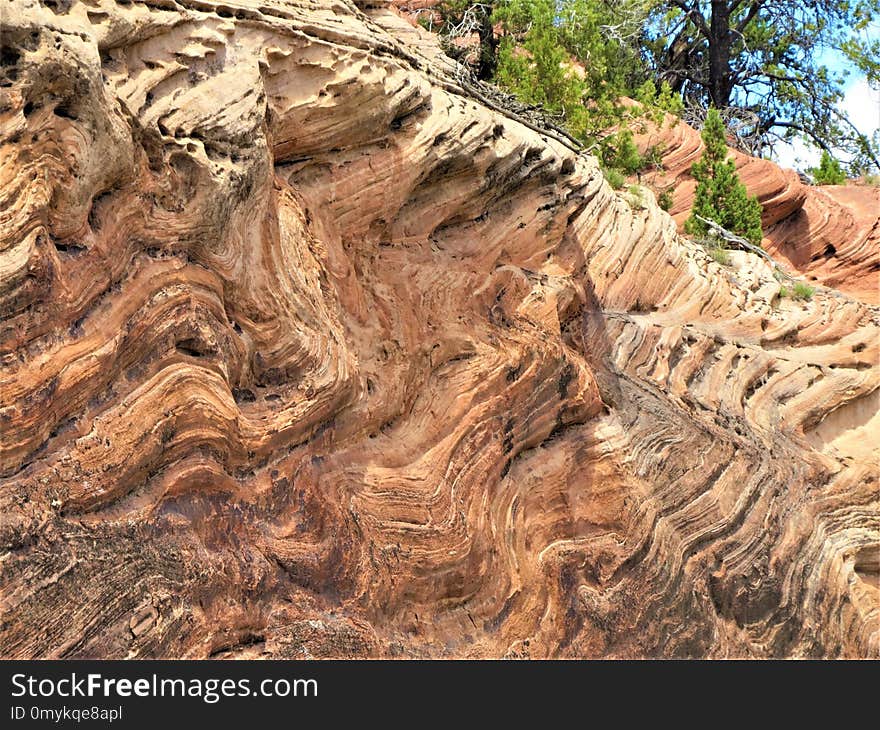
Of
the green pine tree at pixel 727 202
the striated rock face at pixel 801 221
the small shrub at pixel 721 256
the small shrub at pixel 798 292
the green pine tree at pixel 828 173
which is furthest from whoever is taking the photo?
the green pine tree at pixel 828 173

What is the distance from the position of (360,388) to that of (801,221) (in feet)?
50.4

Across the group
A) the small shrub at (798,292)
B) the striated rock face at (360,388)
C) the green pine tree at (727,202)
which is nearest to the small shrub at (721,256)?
the small shrub at (798,292)

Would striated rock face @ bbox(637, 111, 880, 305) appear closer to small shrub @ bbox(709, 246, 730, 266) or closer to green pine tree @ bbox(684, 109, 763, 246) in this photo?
green pine tree @ bbox(684, 109, 763, 246)

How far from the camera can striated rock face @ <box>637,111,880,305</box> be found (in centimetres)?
1928

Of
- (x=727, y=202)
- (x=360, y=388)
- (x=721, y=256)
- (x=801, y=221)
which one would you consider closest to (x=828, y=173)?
(x=801, y=221)

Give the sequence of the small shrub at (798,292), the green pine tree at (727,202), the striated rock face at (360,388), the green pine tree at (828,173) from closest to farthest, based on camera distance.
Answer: the striated rock face at (360,388) < the small shrub at (798,292) < the green pine tree at (727,202) < the green pine tree at (828,173)

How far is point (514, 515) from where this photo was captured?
827 centimetres

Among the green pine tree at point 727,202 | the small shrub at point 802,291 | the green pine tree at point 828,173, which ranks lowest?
the green pine tree at point 828,173

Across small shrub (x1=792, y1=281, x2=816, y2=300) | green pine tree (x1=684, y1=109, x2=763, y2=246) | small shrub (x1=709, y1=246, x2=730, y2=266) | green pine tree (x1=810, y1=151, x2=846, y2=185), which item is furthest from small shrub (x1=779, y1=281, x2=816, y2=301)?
green pine tree (x1=810, y1=151, x2=846, y2=185)

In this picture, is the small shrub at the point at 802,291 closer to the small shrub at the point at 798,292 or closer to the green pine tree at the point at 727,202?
the small shrub at the point at 798,292

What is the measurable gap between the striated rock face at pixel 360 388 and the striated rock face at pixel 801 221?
868 centimetres

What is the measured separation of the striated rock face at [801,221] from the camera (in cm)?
1928

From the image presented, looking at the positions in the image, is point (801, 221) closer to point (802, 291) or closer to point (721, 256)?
point (721, 256)

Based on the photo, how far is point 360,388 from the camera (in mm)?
7660
